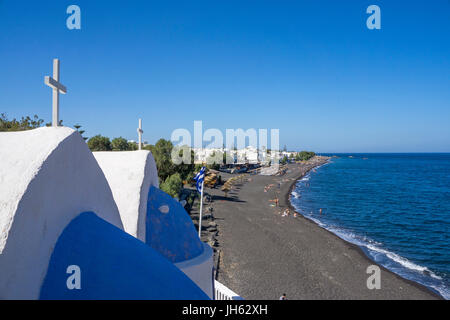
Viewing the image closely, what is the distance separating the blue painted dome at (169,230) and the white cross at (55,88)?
309 centimetres

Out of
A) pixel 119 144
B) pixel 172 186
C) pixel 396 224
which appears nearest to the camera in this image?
pixel 172 186

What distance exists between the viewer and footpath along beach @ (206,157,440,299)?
14.2m

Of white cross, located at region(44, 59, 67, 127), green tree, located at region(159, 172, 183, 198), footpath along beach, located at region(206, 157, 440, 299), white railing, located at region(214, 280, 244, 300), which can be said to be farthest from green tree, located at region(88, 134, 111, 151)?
white cross, located at region(44, 59, 67, 127)

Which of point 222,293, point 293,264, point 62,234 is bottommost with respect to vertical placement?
point 293,264

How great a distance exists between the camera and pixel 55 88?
13.1 feet

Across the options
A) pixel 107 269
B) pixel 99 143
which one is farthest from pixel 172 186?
pixel 99 143

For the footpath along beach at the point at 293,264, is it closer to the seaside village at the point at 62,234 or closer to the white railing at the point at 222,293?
the white railing at the point at 222,293

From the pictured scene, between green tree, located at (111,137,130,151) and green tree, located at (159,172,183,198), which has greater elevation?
green tree, located at (111,137,130,151)

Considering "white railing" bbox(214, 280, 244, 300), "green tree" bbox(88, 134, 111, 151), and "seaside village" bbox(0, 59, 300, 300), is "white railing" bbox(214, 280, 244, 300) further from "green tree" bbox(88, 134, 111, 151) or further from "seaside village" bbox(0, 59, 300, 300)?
"green tree" bbox(88, 134, 111, 151)

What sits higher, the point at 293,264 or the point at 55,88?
the point at 55,88

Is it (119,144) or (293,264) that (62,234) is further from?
(119,144)

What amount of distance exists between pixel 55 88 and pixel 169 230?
3771 millimetres

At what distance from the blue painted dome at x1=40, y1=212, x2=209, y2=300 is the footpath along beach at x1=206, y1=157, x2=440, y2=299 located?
11365 millimetres

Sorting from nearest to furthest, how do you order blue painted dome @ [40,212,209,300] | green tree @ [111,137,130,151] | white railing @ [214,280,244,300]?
blue painted dome @ [40,212,209,300], white railing @ [214,280,244,300], green tree @ [111,137,130,151]
